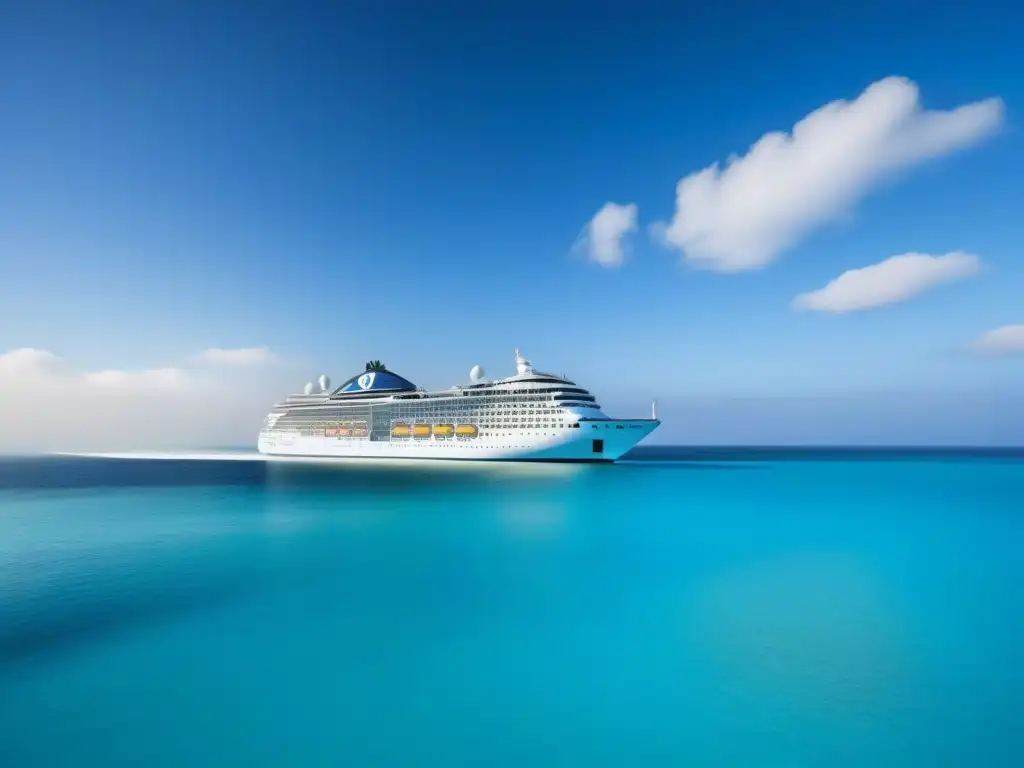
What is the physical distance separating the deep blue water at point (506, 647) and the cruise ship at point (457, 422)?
34.7 meters

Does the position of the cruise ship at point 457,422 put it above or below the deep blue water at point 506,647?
above

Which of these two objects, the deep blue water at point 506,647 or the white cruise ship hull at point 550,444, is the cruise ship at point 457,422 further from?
the deep blue water at point 506,647

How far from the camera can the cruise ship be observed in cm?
5753

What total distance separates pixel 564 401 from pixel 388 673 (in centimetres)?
4852

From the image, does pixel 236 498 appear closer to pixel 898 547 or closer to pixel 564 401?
pixel 564 401

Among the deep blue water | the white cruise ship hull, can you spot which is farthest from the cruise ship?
the deep blue water

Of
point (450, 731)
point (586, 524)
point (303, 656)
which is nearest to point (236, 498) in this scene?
point (586, 524)

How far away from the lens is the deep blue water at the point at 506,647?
6.98m

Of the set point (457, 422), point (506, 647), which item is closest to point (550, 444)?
point (457, 422)

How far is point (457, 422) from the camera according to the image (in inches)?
2591

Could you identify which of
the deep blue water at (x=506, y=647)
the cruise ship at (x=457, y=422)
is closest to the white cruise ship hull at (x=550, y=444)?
the cruise ship at (x=457, y=422)

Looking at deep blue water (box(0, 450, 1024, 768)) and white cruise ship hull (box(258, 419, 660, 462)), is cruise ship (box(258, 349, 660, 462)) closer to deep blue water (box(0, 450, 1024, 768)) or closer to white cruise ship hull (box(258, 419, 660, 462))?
white cruise ship hull (box(258, 419, 660, 462))

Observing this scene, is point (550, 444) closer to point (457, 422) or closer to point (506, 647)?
point (457, 422)

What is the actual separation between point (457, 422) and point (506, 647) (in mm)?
56149
